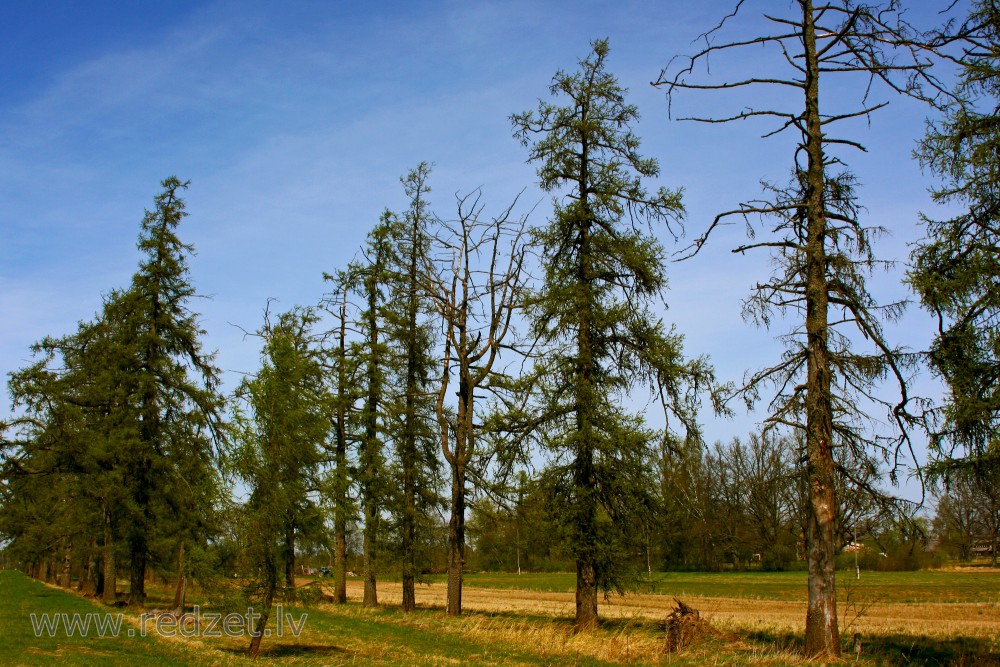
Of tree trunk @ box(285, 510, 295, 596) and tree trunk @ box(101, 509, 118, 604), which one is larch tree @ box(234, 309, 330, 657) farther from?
tree trunk @ box(101, 509, 118, 604)

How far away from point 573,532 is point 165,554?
19.2 metres

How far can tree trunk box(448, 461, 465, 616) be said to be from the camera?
22.7 meters

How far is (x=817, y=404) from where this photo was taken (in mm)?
12391

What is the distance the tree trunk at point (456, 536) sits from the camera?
74.4ft

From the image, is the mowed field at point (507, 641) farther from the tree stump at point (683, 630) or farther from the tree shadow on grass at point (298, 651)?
the tree stump at point (683, 630)

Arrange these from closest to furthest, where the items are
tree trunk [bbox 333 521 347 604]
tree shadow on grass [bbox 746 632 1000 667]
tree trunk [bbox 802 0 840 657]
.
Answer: tree shadow on grass [bbox 746 632 1000 667] → tree trunk [bbox 802 0 840 657] → tree trunk [bbox 333 521 347 604]

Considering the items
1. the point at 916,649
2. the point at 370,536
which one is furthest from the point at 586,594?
the point at 370,536

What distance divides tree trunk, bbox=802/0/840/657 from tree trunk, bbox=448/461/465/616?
1224 cm

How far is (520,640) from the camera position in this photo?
16.9 metres

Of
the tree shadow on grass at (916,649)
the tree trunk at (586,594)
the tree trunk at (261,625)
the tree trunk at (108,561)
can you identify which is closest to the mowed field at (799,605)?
the tree shadow on grass at (916,649)

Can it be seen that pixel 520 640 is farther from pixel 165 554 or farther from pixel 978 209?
pixel 165 554

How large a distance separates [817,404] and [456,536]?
44.2 feet

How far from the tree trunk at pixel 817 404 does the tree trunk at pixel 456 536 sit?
12.2 m

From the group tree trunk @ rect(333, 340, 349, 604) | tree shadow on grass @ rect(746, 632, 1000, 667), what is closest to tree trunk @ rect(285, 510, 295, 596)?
tree trunk @ rect(333, 340, 349, 604)
